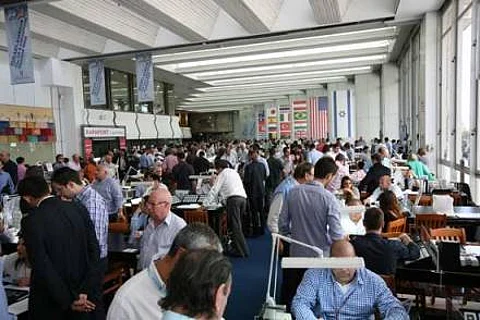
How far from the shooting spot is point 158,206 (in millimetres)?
2586

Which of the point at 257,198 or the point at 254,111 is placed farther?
the point at 254,111

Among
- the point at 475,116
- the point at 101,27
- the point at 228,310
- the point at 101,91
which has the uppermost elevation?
the point at 101,27

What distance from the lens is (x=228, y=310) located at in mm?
4422

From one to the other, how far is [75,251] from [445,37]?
965 centimetres

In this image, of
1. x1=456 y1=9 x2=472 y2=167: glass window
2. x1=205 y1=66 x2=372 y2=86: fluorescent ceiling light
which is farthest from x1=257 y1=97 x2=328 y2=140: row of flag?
x1=456 y1=9 x2=472 y2=167: glass window

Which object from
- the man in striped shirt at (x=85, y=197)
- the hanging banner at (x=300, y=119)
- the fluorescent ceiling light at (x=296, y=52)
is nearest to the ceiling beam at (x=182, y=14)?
the fluorescent ceiling light at (x=296, y=52)

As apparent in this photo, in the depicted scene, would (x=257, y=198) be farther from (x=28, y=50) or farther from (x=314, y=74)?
(x=314, y=74)

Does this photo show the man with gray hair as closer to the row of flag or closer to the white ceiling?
the white ceiling

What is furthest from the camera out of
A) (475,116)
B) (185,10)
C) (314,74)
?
(314,74)

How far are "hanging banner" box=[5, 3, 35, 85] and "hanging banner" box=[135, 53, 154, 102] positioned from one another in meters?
3.71

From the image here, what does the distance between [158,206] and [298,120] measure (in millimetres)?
23709

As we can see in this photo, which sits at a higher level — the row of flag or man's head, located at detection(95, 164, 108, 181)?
the row of flag

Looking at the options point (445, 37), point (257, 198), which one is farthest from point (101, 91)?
point (445, 37)

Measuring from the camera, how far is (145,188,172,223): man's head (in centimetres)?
259
